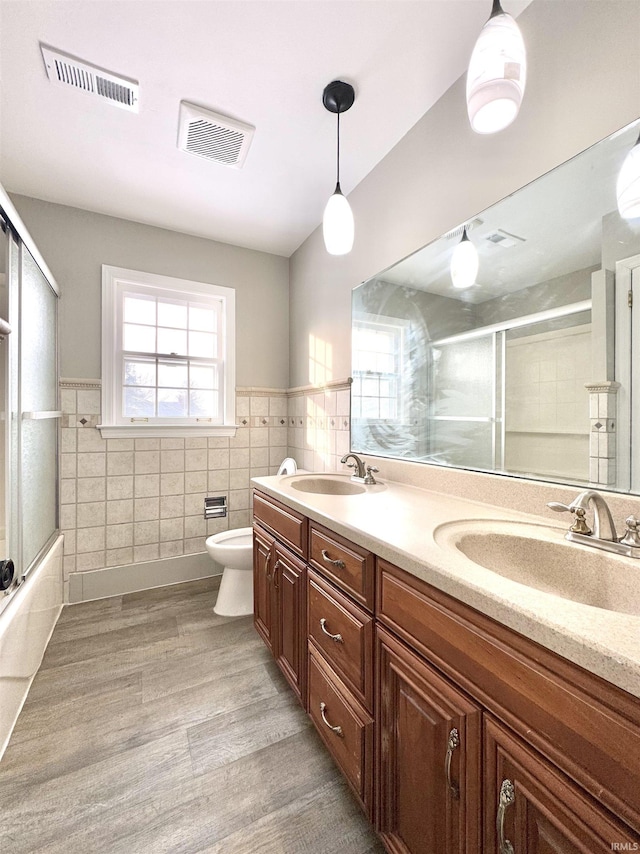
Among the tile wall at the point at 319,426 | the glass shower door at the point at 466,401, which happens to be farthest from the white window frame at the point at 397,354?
the tile wall at the point at 319,426

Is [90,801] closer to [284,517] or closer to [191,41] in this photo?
[284,517]

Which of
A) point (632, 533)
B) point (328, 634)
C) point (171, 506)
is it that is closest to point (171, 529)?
point (171, 506)

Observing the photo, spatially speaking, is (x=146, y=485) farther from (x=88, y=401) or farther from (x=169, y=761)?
(x=169, y=761)

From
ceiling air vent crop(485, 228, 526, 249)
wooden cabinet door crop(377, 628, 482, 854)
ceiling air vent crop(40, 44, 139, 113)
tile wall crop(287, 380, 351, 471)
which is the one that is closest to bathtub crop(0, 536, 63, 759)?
wooden cabinet door crop(377, 628, 482, 854)

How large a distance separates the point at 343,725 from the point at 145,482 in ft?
6.48

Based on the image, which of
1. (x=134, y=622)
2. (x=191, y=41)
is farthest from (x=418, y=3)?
(x=134, y=622)

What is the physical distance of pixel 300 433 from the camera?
267 cm

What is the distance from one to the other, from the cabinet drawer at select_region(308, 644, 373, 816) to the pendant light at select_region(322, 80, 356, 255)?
158cm

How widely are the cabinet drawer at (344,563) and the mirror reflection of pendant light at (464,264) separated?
110 cm

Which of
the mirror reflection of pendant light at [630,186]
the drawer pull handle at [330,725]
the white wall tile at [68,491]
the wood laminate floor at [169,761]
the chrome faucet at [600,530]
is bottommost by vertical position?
the wood laminate floor at [169,761]

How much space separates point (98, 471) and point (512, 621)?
8.18 ft

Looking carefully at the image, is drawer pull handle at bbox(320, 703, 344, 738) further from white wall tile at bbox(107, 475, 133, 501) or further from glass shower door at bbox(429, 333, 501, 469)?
white wall tile at bbox(107, 475, 133, 501)

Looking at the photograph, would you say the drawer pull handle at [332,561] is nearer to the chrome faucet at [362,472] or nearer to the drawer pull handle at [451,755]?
the drawer pull handle at [451,755]

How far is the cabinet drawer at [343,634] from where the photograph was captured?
927 millimetres
